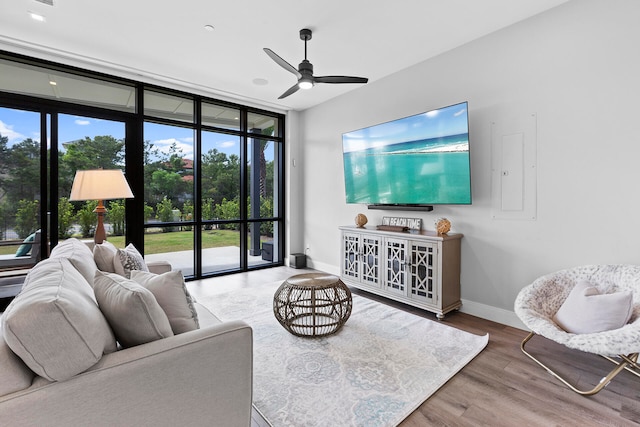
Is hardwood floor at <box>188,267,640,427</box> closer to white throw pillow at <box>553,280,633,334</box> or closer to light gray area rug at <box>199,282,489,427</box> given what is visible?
light gray area rug at <box>199,282,489,427</box>

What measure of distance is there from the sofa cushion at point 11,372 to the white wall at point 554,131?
129 inches

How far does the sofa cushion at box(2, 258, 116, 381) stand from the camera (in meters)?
0.87

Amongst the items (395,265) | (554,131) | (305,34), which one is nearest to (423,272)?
(395,265)

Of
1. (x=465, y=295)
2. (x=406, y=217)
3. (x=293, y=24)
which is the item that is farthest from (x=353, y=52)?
(x=465, y=295)

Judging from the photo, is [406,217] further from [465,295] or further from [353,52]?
[353,52]

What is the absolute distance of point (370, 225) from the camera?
4246 mm

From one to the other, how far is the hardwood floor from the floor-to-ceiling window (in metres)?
3.31

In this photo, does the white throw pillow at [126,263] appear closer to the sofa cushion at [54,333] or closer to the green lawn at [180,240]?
the sofa cushion at [54,333]

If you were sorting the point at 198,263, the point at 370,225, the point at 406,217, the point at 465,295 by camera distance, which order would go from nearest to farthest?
the point at 465,295
the point at 406,217
the point at 370,225
the point at 198,263

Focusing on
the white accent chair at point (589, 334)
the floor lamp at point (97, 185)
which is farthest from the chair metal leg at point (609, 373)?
the floor lamp at point (97, 185)

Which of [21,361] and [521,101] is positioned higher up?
[521,101]

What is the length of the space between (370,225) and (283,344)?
220cm

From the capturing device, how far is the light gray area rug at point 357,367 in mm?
1718

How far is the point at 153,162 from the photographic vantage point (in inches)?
165
